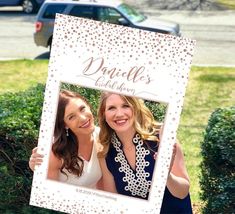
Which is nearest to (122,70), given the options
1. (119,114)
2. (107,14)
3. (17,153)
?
(119,114)

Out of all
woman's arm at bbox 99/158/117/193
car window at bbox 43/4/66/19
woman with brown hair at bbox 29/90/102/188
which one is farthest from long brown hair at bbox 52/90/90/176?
car window at bbox 43/4/66/19

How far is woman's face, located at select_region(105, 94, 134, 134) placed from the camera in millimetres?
2996

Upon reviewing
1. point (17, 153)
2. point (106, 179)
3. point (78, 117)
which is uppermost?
point (78, 117)

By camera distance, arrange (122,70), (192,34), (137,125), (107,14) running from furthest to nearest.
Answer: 1. (192,34)
2. (107,14)
3. (137,125)
4. (122,70)

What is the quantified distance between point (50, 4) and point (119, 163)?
1098 cm

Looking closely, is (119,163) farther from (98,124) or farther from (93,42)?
(93,42)

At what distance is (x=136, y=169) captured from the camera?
317cm

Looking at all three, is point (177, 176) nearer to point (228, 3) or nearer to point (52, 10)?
point (52, 10)

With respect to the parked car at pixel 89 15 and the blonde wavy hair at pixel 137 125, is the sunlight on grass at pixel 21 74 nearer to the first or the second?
the parked car at pixel 89 15

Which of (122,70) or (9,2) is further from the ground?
(9,2)

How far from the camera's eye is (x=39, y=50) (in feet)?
47.1

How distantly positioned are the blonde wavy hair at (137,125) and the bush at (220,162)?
1001 millimetres

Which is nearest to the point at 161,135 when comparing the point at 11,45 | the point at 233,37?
the point at 11,45

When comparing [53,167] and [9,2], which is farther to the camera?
[9,2]
